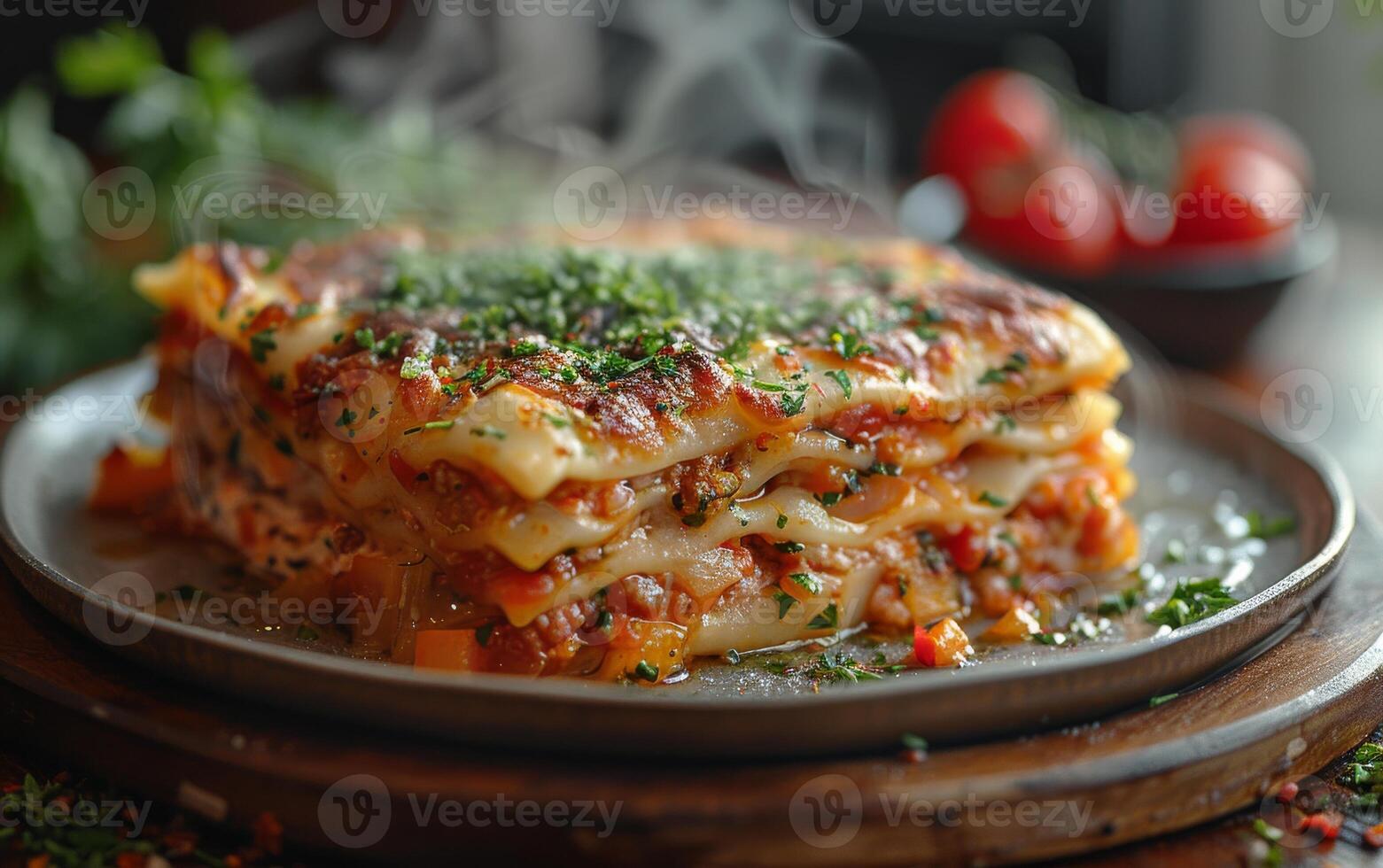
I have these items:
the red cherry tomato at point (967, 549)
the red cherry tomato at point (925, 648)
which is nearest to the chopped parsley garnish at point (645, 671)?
the red cherry tomato at point (925, 648)

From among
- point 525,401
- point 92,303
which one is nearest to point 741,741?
point 525,401

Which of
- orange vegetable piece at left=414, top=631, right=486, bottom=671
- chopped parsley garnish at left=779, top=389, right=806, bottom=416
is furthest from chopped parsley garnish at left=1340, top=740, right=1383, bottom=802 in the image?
orange vegetable piece at left=414, top=631, right=486, bottom=671

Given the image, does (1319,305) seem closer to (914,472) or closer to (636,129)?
(636,129)

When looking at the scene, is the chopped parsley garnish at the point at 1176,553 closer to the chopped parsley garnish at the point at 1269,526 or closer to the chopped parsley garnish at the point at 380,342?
the chopped parsley garnish at the point at 1269,526

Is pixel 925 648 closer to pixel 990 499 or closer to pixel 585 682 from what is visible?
pixel 990 499

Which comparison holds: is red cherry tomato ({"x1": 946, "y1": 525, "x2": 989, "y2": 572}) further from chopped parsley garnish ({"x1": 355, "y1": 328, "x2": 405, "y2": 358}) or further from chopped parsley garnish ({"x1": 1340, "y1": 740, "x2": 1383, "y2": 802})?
chopped parsley garnish ({"x1": 355, "y1": 328, "x2": 405, "y2": 358})

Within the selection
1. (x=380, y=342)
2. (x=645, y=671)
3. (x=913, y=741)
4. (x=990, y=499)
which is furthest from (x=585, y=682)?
(x=990, y=499)
